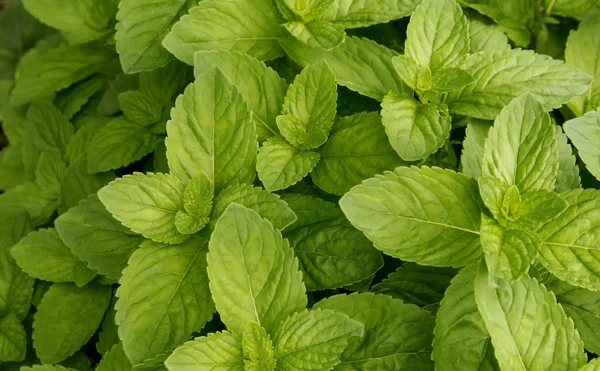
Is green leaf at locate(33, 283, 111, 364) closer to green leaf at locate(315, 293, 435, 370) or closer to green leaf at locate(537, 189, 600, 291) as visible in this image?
green leaf at locate(315, 293, 435, 370)

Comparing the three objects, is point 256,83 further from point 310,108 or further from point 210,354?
point 210,354

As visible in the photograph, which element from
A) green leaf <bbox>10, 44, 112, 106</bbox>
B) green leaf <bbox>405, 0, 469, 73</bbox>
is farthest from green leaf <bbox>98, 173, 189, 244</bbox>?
green leaf <bbox>10, 44, 112, 106</bbox>

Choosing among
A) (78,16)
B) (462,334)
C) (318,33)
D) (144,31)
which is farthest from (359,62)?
(78,16)

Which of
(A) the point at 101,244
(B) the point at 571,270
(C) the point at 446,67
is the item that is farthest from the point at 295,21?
(B) the point at 571,270

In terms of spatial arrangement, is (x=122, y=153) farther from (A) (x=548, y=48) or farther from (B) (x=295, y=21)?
(A) (x=548, y=48)

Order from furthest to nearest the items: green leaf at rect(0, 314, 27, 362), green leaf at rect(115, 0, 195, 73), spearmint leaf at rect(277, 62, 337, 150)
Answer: green leaf at rect(0, 314, 27, 362) < green leaf at rect(115, 0, 195, 73) < spearmint leaf at rect(277, 62, 337, 150)

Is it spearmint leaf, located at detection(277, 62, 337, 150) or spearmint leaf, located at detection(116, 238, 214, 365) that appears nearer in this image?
spearmint leaf, located at detection(116, 238, 214, 365)

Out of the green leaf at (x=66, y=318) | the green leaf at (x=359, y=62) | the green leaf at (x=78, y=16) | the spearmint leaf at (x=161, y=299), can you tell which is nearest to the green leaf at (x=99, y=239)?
the spearmint leaf at (x=161, y=299)
